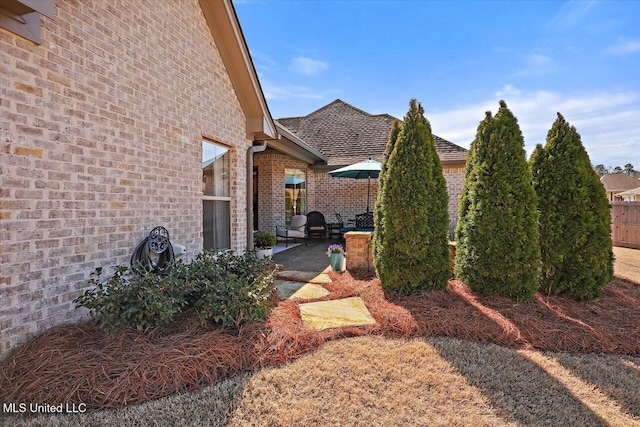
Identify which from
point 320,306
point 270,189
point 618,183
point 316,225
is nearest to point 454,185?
point 316,225

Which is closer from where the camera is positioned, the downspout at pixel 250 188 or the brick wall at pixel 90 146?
the brick wall at pixel 90 146

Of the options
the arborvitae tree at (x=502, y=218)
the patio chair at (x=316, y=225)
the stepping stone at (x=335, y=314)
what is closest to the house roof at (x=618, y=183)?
the patio chair at (x=316, y=225)

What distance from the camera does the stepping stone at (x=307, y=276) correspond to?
565cm

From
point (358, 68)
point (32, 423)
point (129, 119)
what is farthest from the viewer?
point (358, 68)

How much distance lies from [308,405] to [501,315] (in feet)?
8.94

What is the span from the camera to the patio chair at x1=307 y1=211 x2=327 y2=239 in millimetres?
11461

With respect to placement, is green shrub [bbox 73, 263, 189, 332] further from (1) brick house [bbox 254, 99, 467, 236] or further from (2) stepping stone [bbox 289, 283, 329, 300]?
(1) brick house [bbox 254, 99, 467, 236]

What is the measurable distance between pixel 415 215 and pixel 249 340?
270cm

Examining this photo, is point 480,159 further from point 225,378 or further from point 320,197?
point 320,197

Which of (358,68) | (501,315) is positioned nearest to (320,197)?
(358,68)

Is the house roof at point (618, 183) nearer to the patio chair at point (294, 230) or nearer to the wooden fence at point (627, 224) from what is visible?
the wooden fence at point (627, 224)

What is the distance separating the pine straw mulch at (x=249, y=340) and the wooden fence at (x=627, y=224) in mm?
7713

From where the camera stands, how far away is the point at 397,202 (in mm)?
4484

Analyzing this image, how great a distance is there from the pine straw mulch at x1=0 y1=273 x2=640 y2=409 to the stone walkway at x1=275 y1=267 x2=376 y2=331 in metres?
0.13
